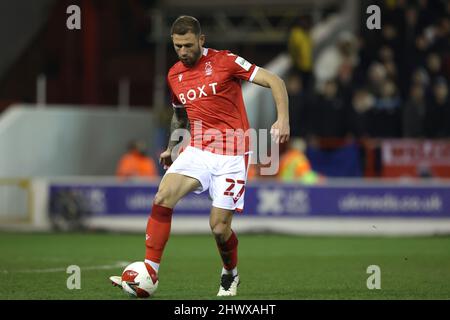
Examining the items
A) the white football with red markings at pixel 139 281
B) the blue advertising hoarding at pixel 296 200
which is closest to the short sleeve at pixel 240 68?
the white football with red markings at pixel 139 281

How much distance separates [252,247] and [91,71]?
924 cm

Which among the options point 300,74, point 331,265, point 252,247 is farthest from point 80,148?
point 331,265

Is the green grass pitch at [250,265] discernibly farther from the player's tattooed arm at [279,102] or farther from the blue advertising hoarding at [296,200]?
the player's tattooed arm at [279,102]

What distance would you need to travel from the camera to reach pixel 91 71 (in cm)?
2295

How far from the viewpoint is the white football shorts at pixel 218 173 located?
8.74m

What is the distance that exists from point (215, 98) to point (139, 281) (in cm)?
160

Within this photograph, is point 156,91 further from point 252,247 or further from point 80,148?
point 252,247

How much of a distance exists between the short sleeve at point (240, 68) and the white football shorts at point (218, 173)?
0.66 metres

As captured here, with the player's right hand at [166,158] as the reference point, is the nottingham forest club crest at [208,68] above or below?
above

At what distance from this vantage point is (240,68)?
8820mm

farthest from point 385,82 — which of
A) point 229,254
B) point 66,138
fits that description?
point 229,254

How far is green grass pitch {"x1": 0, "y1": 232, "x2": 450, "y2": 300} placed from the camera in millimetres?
9047

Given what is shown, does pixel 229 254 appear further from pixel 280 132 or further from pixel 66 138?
pixel 66 138

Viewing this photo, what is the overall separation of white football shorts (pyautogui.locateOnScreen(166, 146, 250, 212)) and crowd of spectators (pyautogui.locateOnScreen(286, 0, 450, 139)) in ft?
33.7
